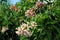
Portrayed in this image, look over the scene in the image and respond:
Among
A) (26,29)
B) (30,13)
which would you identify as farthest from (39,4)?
(26,29)

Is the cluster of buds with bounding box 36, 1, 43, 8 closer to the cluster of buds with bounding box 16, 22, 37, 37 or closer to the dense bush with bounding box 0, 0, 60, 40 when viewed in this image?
the dense bush with bounding box 0, 0, 60, 40

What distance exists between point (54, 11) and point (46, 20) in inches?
4.8

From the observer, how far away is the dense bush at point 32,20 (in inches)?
83.1

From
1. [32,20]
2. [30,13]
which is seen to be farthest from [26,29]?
[30,13]

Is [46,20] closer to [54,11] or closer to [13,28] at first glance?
[54,11]

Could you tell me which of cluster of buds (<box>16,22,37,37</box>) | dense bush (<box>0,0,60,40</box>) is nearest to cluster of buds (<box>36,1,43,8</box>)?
dense bush (<box>0,0,60,40</box>)

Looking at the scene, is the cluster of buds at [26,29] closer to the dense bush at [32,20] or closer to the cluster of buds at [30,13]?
the dense bush at [32,20]

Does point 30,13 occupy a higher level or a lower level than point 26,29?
higher

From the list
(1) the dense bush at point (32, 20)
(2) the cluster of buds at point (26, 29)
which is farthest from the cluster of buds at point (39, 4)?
(2) the cluster of buds at point (26, 29)

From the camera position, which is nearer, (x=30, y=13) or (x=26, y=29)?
(x=26, y=29)

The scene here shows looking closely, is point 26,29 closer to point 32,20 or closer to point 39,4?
point 32,20

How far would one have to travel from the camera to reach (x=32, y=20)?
220cm

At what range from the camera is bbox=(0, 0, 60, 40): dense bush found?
83.1 inches

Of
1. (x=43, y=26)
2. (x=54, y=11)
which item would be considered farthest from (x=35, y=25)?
(x=54, y=11)
